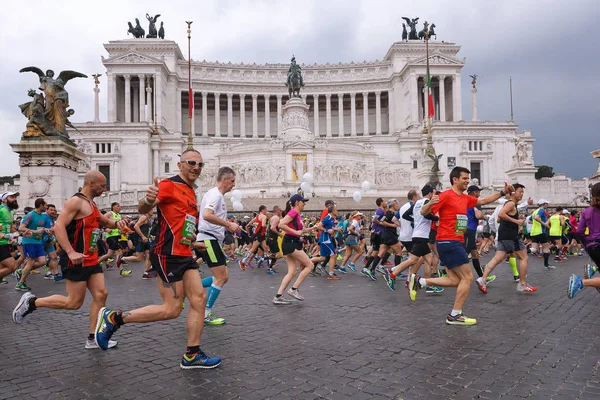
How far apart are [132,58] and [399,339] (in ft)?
235

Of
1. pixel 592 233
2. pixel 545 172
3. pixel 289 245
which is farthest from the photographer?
pixel 545 172

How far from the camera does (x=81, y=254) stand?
210 inches

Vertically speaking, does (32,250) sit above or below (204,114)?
below

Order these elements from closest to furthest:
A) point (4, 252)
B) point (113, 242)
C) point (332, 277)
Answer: point (4, 252), point (332, 277), point (113, 242)

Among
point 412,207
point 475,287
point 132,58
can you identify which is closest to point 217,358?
point 412,207

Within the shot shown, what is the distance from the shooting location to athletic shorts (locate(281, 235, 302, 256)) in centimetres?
856

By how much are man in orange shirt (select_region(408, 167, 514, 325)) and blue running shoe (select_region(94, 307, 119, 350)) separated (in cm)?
437

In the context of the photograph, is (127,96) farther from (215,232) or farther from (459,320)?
(459,320)

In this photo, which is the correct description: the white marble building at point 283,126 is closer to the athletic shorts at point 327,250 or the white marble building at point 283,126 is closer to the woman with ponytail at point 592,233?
the athletic shorts at point 327,250

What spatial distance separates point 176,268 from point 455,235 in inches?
160

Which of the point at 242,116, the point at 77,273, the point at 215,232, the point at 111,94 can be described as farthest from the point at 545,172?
the point at 77,273

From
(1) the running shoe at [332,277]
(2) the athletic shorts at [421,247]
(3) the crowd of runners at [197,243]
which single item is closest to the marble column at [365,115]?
(3) the crowd of runners at [197,243]

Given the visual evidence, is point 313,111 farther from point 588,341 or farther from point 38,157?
point 588,341

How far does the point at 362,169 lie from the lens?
4919cm
